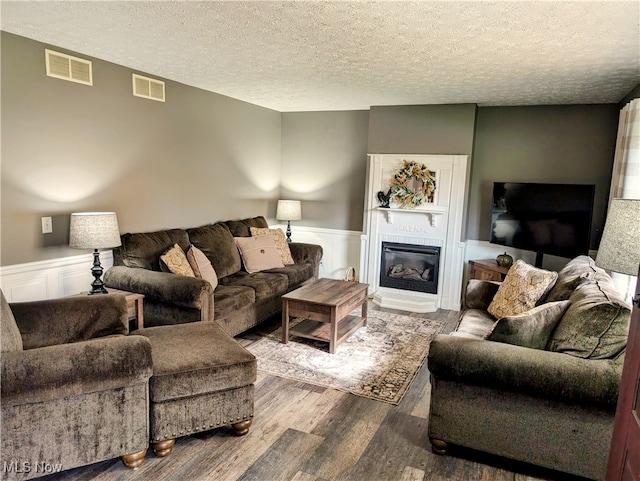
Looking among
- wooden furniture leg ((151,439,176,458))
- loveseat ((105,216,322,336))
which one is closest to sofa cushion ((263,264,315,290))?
loveseat ((105,216,322,336))

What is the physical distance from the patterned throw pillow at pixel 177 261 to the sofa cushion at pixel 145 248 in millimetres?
133

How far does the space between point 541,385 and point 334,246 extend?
165 inches

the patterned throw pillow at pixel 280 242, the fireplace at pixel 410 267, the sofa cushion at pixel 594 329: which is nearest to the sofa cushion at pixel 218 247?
the patterned throw pillow at pixel 280 242

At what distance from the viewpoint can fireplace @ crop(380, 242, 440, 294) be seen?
17.6 ft

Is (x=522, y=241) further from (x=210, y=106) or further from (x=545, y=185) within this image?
(x=210, y=106)

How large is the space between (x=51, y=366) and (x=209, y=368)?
743mm

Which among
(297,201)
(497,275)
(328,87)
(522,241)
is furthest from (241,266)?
(522,241)

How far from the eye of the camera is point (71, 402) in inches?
79.7

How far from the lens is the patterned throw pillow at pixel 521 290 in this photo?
10.3 ft

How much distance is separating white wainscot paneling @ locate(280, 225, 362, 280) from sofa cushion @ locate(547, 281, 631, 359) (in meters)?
3.81

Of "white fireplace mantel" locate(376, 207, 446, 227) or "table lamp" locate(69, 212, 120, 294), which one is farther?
"white fireplace mantel" locate(376, 207, 446, 227)

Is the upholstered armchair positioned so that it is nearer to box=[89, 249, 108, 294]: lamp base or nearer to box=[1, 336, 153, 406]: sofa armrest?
box=[1, 336, 153, 406]: sofa armrest

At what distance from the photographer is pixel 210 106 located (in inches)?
190

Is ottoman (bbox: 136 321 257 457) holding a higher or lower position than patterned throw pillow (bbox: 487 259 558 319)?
lower
